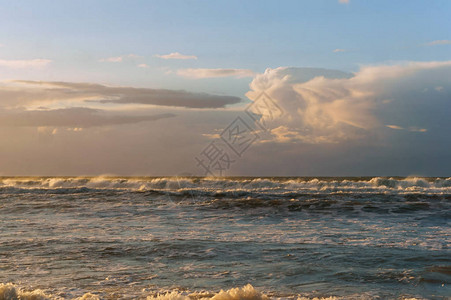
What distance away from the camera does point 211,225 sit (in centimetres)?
1540

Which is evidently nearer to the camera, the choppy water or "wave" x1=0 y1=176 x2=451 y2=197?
the choppy water

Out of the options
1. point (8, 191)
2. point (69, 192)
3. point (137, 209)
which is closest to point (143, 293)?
point (137, 209)

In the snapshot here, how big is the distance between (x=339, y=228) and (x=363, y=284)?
22.3 feet

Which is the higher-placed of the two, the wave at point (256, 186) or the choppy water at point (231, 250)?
the choppy water at point (231, 250)

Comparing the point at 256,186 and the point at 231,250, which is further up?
the point at 231,250

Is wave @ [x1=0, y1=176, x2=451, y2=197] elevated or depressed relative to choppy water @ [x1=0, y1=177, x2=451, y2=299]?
depressed

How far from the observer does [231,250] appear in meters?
10.7

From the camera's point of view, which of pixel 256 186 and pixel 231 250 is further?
pixel 256 186

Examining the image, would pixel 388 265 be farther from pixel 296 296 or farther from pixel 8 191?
pixel 8 191

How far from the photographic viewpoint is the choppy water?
25.0 feet

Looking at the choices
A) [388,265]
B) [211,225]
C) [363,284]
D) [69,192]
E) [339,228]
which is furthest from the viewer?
[69,192]

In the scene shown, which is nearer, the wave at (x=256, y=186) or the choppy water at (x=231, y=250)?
the choppy water at (x=231, y=250)

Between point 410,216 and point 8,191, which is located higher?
point 410,216

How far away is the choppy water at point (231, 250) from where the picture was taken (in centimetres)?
762
